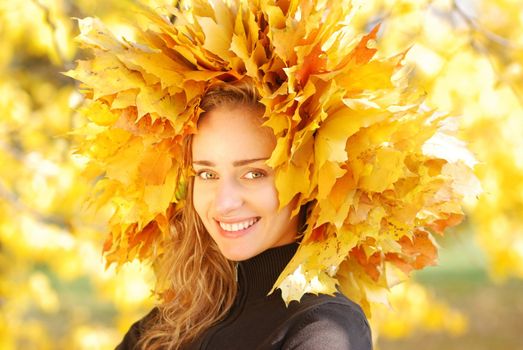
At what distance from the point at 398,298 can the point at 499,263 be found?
628 mm

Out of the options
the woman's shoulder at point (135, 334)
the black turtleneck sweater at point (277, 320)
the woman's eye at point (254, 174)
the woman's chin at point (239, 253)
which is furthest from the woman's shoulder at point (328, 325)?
the woman's shoulder at point (135, 334)

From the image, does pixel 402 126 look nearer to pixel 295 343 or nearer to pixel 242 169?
pixel 242 169

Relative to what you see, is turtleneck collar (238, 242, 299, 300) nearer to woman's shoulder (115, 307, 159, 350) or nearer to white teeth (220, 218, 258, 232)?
white teeth (220, 218, 258, 232)

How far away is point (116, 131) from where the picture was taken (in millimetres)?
2164

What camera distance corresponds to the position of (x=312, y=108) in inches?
74.4

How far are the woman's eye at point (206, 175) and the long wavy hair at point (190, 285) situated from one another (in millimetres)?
111

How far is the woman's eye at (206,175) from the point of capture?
205 centimetres

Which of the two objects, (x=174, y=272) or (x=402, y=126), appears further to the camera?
(x=174, y=272)

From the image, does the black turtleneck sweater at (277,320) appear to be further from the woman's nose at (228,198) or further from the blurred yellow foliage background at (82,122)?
the blurred yellow foliage background at (82,122)

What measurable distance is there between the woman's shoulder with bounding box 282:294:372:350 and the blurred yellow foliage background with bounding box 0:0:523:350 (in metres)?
0.63

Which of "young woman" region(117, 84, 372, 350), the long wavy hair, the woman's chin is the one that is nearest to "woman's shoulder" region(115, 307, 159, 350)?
the long wavy hair

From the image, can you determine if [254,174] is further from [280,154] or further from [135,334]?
[135,334]

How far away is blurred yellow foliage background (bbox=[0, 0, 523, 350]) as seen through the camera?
3.44m

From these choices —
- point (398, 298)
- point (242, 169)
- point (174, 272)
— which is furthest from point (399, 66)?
point (398, 298)
